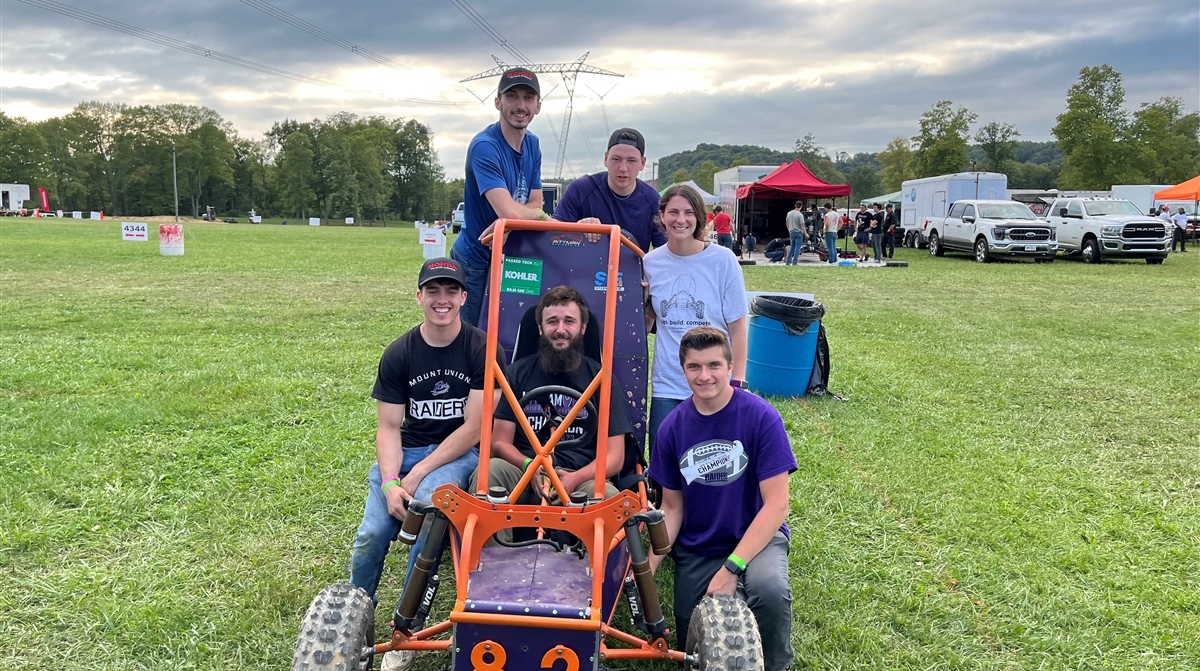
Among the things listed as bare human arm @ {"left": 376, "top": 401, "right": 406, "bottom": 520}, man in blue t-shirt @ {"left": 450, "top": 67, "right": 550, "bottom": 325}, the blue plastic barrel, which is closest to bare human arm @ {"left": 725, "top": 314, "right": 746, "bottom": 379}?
man in blue t-shirt @ {"left": 450, "top": 67, "right": 550, "bottom": 325}

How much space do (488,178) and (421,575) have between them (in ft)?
7.14

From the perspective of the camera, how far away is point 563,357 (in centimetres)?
343

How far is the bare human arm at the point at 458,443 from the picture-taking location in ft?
11.0

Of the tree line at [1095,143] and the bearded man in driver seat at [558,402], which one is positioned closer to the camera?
the bearded man in driver seat at [558,402]

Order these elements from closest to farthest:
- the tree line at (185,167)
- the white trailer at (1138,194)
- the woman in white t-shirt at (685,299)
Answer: the woman in white t-shirt at (685,299) < the white trailer at (1138,194) < the tree line at (185,167)

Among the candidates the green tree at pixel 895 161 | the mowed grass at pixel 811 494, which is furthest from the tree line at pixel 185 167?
the mowed grass at pixel 811 494

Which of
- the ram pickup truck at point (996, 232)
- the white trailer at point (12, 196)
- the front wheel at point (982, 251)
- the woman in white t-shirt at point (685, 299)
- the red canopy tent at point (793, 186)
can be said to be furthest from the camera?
the white trailer at point (12, 196)

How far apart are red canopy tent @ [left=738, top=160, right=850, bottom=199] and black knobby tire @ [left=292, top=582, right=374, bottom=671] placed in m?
25.3

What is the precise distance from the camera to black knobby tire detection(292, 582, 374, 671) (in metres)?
2.44

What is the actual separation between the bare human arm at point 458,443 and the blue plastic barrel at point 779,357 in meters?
3.85

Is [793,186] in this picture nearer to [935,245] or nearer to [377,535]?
[935,245]

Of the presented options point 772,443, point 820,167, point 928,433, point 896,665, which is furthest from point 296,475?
point 820,167

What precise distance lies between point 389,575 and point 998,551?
3.05 meters

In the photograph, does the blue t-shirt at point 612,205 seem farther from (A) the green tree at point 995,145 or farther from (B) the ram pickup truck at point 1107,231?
(A) the green tree at point 995,145
